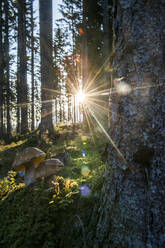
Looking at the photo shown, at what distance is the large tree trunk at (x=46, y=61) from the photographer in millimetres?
9758

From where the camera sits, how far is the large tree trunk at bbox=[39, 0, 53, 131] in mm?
9758

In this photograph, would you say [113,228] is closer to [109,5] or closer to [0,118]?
[109,5]

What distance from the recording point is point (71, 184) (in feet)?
11.1

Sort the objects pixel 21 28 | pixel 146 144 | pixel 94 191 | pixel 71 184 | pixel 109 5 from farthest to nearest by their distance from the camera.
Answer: pixel 21 28, pixel 109 5, pixel 71 184, pixel 94 191, pixel 146 144

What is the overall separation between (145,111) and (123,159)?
70 centimetres

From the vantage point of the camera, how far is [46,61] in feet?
33.0

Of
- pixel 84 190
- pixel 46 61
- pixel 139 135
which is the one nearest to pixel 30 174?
pixel 84 190

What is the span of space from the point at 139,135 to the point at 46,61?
10.0 m

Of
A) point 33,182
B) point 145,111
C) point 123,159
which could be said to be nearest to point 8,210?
point 33,182

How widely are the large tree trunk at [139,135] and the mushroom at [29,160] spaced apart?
2.14 metres

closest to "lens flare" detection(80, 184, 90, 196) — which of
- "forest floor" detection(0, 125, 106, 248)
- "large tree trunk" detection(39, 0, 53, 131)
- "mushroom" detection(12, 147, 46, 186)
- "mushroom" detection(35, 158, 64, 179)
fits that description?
"forest floor" detection(0, 125, 106, 248)

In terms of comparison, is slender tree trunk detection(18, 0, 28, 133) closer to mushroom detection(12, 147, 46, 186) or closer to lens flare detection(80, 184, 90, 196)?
mushroom detection(12, 147, 46, 186)

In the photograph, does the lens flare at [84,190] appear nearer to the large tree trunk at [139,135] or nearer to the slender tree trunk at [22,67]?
the large tree trunk at [139,135]

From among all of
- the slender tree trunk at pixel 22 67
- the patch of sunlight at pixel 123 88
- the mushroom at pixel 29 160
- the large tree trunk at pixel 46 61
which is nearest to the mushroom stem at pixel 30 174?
the mushroom at pixel 29 160
